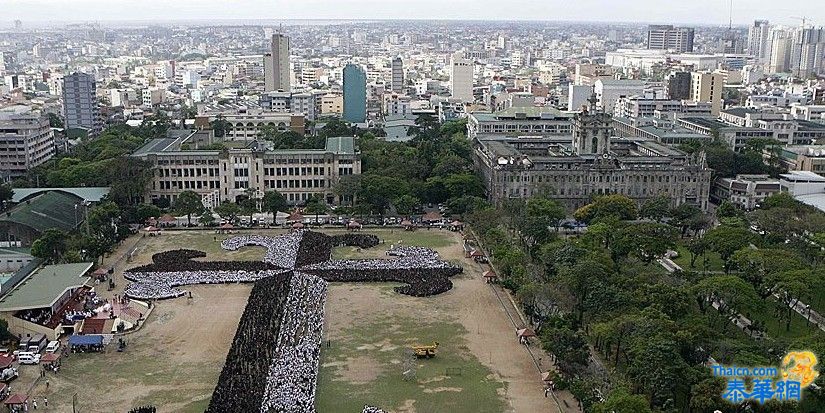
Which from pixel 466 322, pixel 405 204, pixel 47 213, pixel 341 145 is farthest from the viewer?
pixel 341 145

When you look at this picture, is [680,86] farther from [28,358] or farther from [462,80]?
[28,358]

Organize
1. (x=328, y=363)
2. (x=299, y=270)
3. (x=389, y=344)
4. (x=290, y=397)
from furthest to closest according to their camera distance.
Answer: (x=299, y=270), (x=389, y=344), (x=328, y=363), (x=290, y=397)

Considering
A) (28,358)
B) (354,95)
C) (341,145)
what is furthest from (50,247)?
(354,95)

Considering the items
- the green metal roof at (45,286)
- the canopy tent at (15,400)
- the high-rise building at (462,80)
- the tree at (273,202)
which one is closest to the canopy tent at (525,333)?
the canopy tent at (15,400)

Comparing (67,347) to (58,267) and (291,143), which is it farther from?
(291,143)

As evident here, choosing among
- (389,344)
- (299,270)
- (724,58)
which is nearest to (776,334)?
(389,344)

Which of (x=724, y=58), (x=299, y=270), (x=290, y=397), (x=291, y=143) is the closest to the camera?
(x=290, y=397)

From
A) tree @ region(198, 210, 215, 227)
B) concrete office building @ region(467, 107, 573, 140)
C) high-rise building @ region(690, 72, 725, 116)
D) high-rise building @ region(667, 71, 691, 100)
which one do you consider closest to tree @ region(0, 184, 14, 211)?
tree @ region(198, 210, 215, 227)
